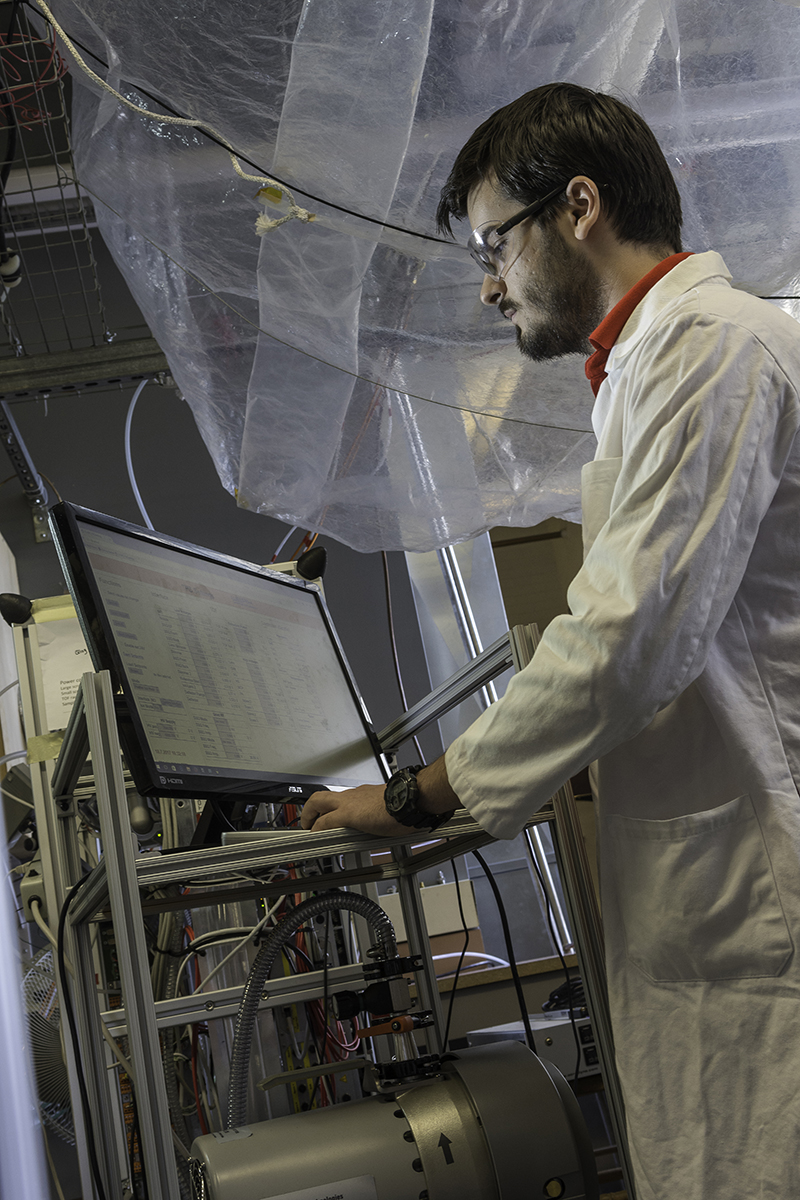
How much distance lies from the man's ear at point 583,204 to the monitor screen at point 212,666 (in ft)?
2.14

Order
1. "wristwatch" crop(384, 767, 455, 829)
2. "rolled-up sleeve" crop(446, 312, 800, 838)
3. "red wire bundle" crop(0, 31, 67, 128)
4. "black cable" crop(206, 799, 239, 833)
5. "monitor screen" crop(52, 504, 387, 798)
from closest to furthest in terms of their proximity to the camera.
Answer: "rolled-up sleeve" crop(446, 312, 800, 838), "wristwatch" crop(384, 767, 455, 829), "monitor screen" crop(52, 504, 387, 798), "black cable" crop(206, 799, 239, 833), "red wire bundle" crop(0, 31, 67, 128)

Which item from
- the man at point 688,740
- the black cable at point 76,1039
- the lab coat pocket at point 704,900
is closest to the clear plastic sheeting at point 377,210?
the man at point 688,740

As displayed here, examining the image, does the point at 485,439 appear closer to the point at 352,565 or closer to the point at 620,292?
the point at 620,292

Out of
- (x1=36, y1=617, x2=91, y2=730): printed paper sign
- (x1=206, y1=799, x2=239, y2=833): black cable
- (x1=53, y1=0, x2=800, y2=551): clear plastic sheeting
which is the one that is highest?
(x1=53, y1=0, x2=800, y2=551): clear plastic sheeting

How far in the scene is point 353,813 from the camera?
39.7 inches

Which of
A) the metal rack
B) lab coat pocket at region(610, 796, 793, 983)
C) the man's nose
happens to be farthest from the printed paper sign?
lab coat pocket at region(610, 796, 793, 983)

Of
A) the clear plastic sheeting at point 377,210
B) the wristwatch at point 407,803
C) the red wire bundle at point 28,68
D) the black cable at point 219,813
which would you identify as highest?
the red wire bundle at point 28,68

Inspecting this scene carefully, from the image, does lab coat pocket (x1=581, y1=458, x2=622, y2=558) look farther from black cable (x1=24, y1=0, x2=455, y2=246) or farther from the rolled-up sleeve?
black cable (x1=24, y1=0, x2=455, y2=246)

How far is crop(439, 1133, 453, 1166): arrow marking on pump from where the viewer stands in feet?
3.35

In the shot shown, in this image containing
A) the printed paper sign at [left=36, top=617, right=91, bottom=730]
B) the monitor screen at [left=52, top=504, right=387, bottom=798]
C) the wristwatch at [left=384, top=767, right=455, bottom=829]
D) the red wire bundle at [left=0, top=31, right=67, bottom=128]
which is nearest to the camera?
the wristwatch at [left=384, top=767, right=455, bottom=829]

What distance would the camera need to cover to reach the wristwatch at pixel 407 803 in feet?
3.19

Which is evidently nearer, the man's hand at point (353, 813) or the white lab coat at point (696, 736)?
the white lab coat at point (696, 736)

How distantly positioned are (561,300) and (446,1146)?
0.96 meters

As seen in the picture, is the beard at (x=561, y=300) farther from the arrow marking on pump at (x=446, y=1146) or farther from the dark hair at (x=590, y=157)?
the arrow marking on pump at (x=446, y=1146)
